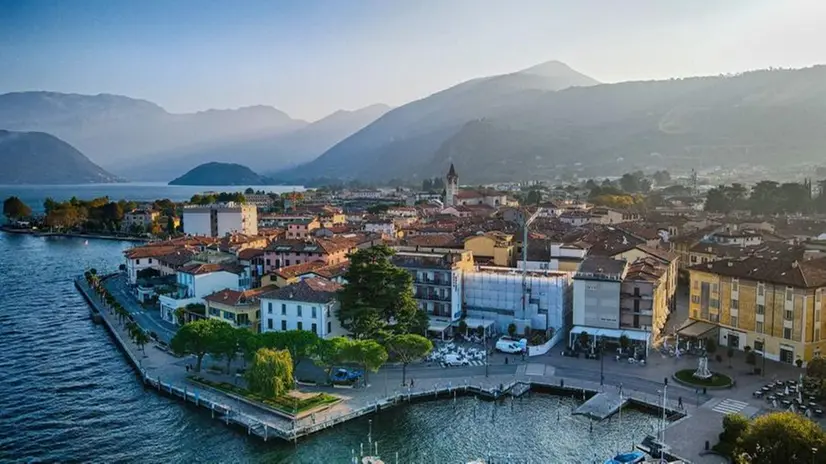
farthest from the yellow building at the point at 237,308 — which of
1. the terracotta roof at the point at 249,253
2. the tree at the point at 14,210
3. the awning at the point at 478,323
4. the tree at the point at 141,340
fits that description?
the tree at the point at 14,210

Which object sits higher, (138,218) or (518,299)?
(138,218)

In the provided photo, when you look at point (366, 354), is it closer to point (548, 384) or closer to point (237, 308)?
point (548, 384)

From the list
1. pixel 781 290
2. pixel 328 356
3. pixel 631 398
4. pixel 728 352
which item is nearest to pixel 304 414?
pixel 328 356

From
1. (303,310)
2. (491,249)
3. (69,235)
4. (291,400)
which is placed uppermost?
(491,249)

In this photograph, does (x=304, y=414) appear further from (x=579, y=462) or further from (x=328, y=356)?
(x=579, y=462)

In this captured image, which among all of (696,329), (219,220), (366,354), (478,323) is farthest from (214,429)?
(219,220)

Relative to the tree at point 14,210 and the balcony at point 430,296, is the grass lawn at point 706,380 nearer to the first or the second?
the balcony at point 430,296

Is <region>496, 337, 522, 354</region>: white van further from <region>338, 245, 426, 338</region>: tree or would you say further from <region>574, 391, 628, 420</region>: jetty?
<region>574, 391, 628, 420</region>: jetty
